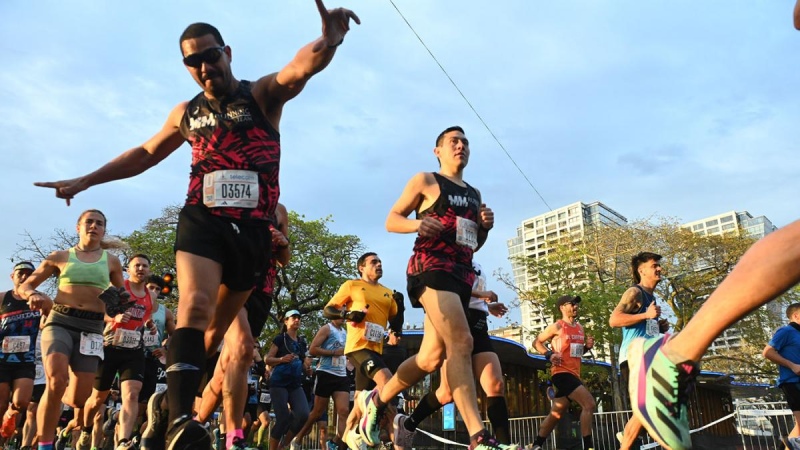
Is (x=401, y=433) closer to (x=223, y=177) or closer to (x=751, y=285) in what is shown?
(x=223, y=177)

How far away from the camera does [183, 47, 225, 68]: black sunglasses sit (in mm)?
3455

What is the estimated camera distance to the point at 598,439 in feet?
70.4

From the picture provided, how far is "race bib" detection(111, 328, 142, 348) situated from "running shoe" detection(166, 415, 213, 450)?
16.3ft

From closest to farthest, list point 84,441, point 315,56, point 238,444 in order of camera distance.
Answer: point 315,56 → point 238,444 → point 84,441

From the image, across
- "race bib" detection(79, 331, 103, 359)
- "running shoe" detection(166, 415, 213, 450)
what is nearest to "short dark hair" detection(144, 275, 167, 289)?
"race bib" detection(79, 331, 103, 359)

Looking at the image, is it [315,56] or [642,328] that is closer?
[315,56]

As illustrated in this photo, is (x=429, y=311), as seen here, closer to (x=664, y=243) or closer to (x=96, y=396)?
(x=96, y=396)

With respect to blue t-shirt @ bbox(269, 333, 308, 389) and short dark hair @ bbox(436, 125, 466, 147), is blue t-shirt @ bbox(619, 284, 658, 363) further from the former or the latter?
blue t-shirt @ bbox(269, 333, 308, 389)

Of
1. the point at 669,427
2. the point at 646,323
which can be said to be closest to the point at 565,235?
the point at 646,323

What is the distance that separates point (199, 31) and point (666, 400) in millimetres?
2906

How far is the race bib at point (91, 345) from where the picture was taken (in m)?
6.00

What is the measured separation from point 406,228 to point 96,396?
15.0 feet

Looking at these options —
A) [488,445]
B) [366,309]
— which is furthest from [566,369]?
[488,445]

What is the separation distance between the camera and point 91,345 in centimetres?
608
